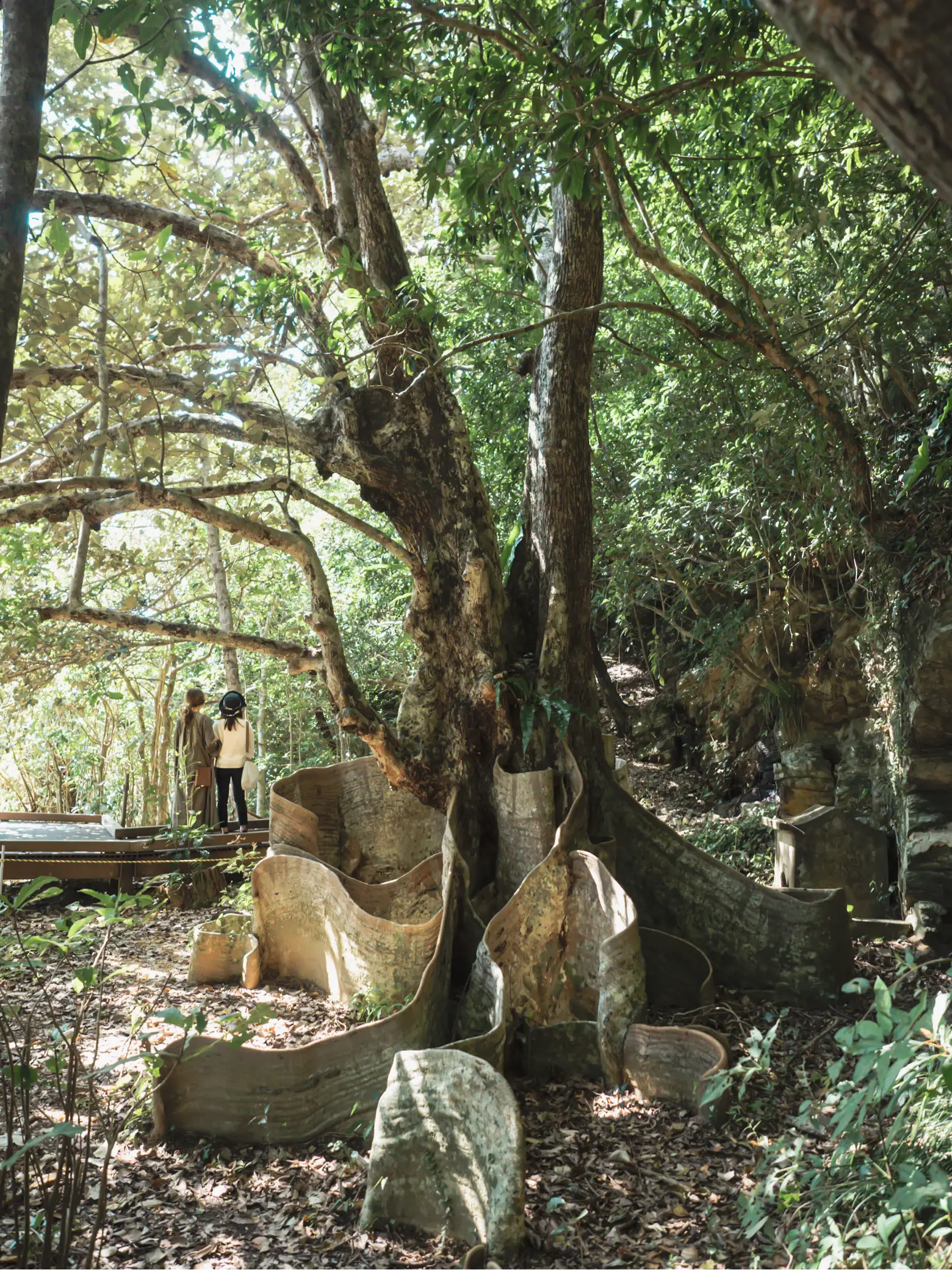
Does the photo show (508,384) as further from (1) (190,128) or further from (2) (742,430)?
(1) (190,128)

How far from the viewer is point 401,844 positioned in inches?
289

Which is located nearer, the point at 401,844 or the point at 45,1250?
the point at 45,1250

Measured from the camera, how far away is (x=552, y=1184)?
396 cm

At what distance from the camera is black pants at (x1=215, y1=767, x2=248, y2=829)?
31.9ft

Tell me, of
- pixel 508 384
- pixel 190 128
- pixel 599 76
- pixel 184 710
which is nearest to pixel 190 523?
pixel 184 710

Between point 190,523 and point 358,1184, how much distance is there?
10.9 meters

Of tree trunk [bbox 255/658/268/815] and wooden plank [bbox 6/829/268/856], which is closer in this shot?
wooden plank [bbox 6/829/268/856]

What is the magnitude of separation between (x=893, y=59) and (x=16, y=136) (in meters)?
2.22

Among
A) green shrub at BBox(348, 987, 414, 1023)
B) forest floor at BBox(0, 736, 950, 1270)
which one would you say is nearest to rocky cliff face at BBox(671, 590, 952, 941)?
forest floor at BBox(0, 736, 950, 1270)

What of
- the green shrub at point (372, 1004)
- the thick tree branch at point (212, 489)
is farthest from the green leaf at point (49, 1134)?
the thick tree branch at point (212, 489)

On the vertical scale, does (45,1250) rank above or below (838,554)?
below

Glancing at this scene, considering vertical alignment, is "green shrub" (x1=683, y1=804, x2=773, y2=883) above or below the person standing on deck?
below

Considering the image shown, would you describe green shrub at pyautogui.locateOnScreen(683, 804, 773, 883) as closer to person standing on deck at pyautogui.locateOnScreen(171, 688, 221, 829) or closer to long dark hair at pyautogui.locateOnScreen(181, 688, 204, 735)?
person standing on deck at pyautogui.locateOnScreen(171, 688, 221, 829)

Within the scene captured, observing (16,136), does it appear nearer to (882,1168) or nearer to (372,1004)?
(882,1168)
